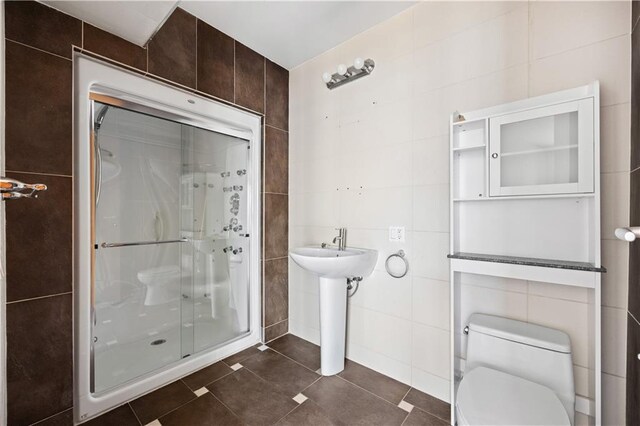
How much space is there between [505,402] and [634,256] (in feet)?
2.64

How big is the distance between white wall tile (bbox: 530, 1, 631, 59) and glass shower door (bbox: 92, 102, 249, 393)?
2.09 metres

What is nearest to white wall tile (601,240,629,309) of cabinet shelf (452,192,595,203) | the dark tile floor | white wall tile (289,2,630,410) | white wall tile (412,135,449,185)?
white wall tile (289,2,630,410)

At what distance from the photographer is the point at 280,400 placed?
5.54 ft

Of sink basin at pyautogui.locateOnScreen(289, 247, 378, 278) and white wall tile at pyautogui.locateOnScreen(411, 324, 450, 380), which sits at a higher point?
sink basin at pyautogui.locateOnScreen(289, 247, 378, 278)

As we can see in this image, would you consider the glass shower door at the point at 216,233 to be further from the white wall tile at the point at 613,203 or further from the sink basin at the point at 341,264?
the white wall tile at the point at 613,203

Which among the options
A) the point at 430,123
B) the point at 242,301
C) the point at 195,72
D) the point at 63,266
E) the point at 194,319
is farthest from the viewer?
the point at 242,301

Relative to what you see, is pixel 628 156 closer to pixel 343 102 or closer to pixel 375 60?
pixel 375 60

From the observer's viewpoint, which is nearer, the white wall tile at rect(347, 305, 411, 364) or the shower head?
the shower head

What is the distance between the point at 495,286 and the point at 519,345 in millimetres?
303

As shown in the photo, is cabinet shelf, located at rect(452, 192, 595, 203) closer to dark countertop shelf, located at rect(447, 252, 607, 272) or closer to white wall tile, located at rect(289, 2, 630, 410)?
white wall tile, located at rect(289, 2, 630, 410)

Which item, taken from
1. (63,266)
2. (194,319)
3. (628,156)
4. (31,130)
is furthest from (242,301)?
(628,156)

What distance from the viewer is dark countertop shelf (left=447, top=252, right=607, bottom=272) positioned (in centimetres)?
117

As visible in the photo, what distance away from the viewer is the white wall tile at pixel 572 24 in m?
1.21

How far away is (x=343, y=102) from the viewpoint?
2.20m
